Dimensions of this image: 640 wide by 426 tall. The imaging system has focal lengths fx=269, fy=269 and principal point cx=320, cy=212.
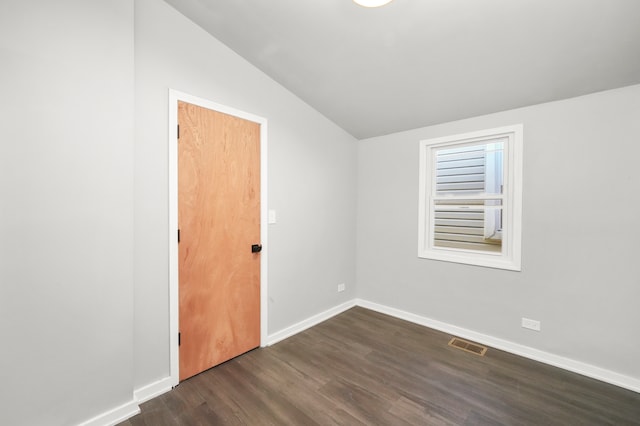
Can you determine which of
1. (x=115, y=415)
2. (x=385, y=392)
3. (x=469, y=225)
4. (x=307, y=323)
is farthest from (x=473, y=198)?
(x=115, y=415)

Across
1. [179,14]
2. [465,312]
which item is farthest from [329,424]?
[179,14]

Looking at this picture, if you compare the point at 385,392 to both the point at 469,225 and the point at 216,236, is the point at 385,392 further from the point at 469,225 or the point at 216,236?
the point at 469,225

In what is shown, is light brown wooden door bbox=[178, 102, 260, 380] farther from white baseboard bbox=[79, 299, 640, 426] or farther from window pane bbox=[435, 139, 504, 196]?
window pane bbox=[435, 139, 504, 196]

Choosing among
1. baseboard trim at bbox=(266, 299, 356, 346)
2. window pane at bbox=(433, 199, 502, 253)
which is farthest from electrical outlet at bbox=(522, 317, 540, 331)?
baseboard trim at bbox=(266, 299, 356, 346)

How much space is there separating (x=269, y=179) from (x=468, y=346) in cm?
262

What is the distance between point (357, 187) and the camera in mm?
3852

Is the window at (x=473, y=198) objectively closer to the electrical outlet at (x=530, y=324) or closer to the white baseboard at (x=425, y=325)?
the electrical outlet at (x=530, y=324)

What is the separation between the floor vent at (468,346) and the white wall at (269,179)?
140 centimetres

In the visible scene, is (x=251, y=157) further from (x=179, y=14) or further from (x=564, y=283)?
(x=564, y=283)

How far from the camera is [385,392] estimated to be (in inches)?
80.1

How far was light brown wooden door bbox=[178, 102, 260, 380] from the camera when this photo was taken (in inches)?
84.4

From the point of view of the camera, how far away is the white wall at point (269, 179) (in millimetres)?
1933

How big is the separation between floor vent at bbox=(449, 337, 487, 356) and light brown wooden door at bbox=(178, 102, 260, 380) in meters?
2.01

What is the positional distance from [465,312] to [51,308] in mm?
3418
